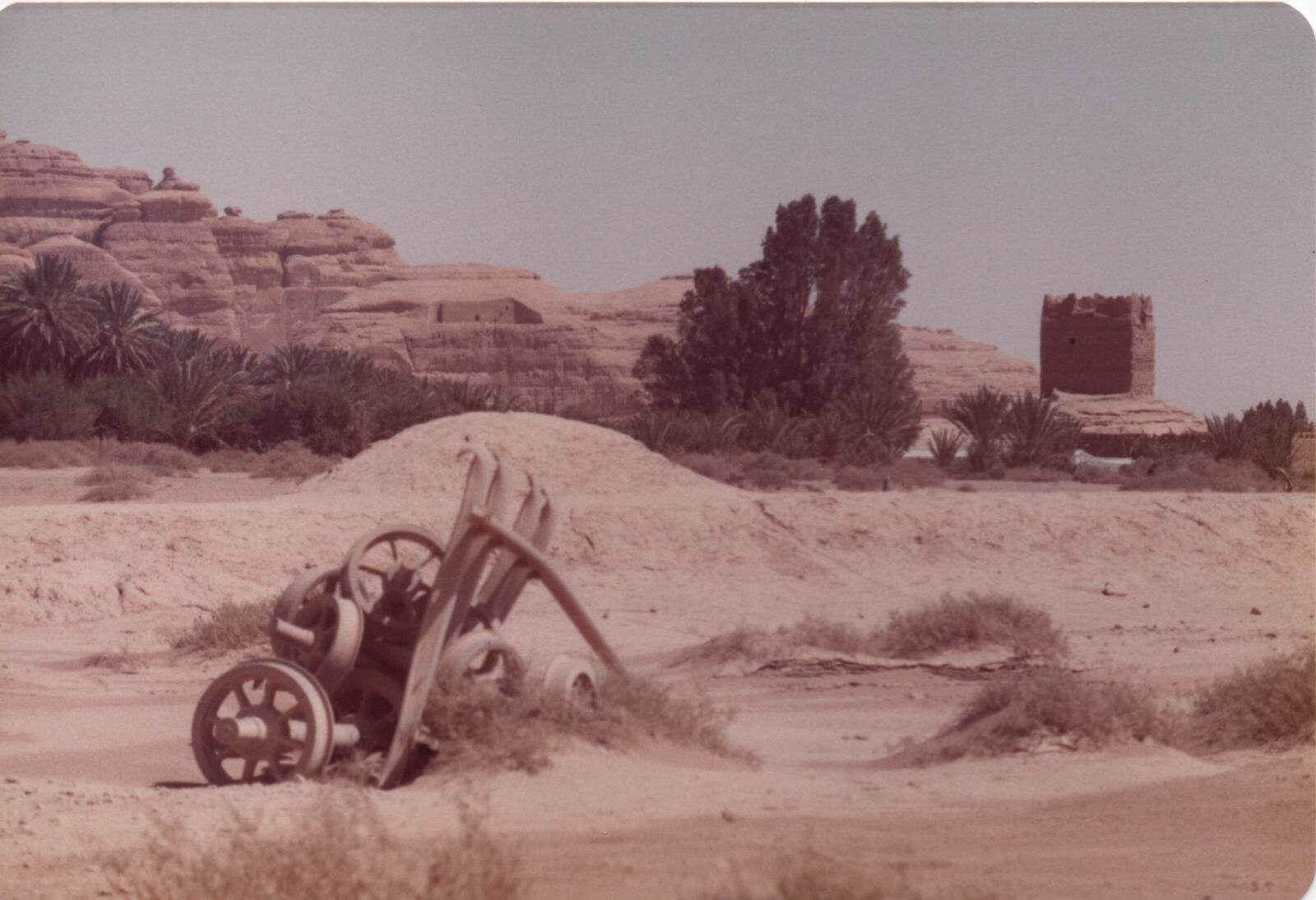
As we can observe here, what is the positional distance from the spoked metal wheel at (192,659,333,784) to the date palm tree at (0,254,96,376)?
116ft

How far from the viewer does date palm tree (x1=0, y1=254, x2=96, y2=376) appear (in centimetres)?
4069

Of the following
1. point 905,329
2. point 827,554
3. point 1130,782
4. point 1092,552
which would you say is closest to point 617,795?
point 1130,782

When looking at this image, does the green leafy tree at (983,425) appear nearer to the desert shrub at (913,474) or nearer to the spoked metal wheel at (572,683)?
the desert shrub at (913,474)

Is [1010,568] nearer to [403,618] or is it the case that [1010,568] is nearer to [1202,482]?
[1202,482]

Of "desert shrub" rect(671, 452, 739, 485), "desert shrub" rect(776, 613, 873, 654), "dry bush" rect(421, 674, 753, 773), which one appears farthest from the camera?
"desert shrub" rect(671, 452, 739, 485)

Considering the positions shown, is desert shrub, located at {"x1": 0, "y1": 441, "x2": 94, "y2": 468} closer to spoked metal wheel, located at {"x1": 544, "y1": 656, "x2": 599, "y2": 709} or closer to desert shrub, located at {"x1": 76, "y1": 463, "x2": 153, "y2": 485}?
desert shrub, located at {"x1": 76, "y1": 463, "x2": 153, "y2": 485}

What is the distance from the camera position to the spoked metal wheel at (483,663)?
8.00 meters

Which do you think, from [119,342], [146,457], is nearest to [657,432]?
[146,457]

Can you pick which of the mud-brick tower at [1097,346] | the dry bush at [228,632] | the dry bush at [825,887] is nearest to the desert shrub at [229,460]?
the dry bush at [228,632]

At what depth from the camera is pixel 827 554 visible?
20.3 meters

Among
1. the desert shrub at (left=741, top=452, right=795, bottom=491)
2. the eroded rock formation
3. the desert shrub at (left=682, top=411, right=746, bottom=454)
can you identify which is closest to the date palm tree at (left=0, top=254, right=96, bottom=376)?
the desert shrub at (left=682, top=411, right=746, bottom=454)

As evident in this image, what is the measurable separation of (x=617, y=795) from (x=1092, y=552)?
15.1 metres

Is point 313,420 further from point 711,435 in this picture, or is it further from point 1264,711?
point 1264,711

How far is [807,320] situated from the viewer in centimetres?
4475
